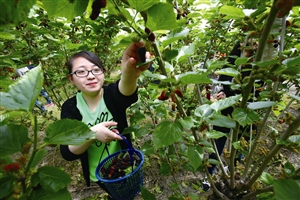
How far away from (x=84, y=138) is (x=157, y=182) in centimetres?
155

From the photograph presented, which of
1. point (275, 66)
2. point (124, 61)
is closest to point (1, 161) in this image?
point (124, 61)

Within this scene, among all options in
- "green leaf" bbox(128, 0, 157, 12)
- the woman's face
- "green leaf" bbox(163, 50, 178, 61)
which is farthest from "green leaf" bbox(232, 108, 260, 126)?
the woman's face

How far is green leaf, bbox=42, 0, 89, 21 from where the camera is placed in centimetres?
31

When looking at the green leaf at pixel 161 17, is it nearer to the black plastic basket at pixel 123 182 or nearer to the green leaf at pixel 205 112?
the green leaf at pixel 205 112

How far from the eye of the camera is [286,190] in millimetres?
340

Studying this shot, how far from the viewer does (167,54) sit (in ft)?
1.61

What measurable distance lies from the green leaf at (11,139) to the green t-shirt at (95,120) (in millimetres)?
803

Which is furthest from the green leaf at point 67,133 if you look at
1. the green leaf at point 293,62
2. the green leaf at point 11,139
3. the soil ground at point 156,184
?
the soil ground at point 156,184

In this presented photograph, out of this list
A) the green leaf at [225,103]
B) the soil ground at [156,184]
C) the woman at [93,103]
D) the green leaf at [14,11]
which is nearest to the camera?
the green leaf at [14,11]

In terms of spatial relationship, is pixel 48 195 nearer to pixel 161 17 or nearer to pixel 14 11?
pixel 14 11

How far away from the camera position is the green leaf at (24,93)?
10.0 inches

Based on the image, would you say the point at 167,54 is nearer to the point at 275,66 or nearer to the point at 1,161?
the point at 275,66

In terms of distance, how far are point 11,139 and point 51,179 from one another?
88 mm

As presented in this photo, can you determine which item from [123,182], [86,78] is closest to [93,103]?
[86,78]
